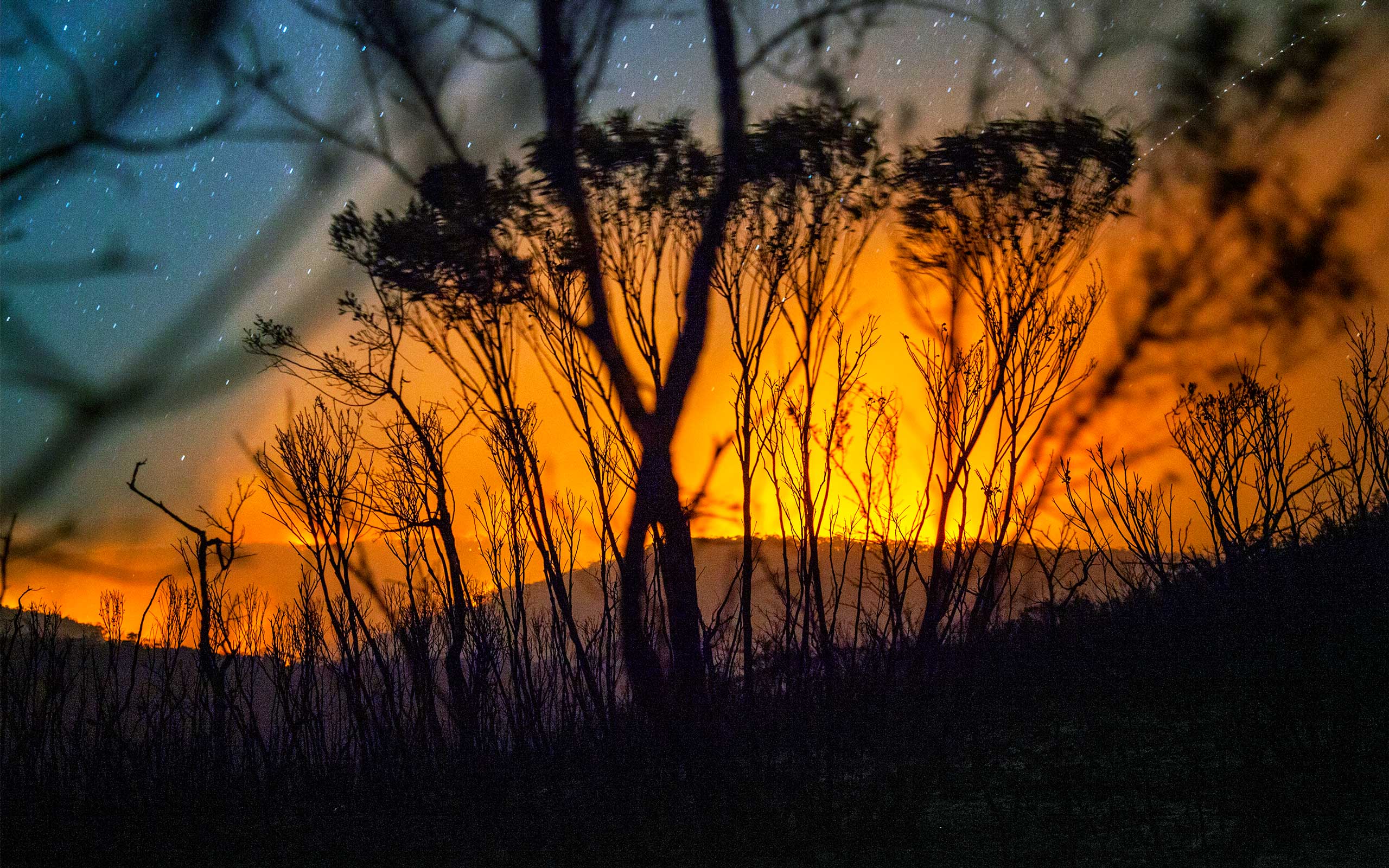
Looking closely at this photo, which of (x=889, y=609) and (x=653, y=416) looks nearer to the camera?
(x=653, y=416)

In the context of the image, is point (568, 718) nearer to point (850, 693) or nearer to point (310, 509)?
point (850, 693)

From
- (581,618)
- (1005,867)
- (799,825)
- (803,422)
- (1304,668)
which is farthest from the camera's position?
(581,618)

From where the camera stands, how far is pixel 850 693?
22.2ft

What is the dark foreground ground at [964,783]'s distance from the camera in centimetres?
455

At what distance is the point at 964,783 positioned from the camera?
5.51 metres

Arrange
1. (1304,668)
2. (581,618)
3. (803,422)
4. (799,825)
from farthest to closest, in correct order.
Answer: (581,618) → (803,422) → (1304,668) → (799,825)

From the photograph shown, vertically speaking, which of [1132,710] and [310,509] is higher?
[310,509]

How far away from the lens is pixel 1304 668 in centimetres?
619

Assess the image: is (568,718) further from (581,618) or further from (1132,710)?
(1132,710)

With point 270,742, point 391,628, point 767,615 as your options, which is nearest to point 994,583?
point 767,615

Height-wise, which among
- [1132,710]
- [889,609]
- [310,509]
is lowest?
[1132,710]

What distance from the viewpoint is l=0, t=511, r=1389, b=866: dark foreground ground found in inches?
179

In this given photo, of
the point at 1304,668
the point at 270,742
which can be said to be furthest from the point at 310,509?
the point at 1304,668

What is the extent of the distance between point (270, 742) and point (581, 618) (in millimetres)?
3759
